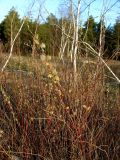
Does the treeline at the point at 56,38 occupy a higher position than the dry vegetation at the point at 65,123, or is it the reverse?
the treeline at the point at 56,38

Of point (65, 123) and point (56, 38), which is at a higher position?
point (56, 38)

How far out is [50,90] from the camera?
3719mm

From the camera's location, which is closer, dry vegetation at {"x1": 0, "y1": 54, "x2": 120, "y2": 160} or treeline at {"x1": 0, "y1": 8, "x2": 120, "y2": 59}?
dry vegetation at {"x1": 0, "y1": 54, "x2": 120, "y2": 160}

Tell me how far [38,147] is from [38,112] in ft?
1.21

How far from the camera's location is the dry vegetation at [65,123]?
3498mm

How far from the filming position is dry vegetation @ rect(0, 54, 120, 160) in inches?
138

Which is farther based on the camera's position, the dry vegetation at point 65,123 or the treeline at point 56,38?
the treeline at point 56,38

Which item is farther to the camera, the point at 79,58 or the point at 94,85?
the point at 79,58

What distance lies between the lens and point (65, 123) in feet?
11.5

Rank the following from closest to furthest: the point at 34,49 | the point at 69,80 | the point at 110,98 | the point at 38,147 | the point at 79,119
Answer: the point at 79,119, the point at 38,147, the point at 69,80, the point at 34,49, the point at 110,98

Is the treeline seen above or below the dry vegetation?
above

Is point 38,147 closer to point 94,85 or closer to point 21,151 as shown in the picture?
point 21,151

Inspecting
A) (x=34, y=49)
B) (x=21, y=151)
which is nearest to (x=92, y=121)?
(x=21, y=151)

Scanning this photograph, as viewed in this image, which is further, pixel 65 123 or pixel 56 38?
pixel 56 38
